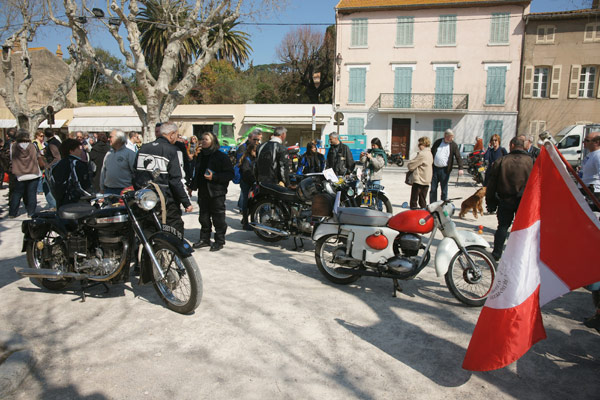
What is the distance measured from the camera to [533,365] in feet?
10.3

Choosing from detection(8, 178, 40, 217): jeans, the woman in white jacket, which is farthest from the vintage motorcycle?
detection(8, 178, 40, 217): jeans

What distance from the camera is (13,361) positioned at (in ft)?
9.90

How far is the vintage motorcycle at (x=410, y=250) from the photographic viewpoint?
418cm

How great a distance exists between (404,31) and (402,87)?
381 cm

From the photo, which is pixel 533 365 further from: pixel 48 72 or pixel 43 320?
pixel 48 72

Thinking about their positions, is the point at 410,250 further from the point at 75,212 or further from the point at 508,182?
the point at 75,212

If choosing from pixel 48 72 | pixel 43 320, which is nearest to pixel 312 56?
pixel 48 72

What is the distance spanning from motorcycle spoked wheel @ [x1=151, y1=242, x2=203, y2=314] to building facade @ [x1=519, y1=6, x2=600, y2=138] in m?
30.2

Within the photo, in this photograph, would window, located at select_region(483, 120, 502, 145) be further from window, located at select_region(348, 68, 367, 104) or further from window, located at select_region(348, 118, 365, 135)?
window, located at select_region(348, 68, 367, 104)

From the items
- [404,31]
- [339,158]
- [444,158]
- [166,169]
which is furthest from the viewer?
[404,31]

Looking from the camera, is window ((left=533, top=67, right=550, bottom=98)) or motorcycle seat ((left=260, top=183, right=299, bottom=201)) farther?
window ((left=533, top=67, right=550, bottom=98))

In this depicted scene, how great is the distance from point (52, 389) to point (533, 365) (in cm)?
336

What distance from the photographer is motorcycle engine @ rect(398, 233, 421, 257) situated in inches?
169

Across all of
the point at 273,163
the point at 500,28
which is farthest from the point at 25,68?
the point at 500,28
